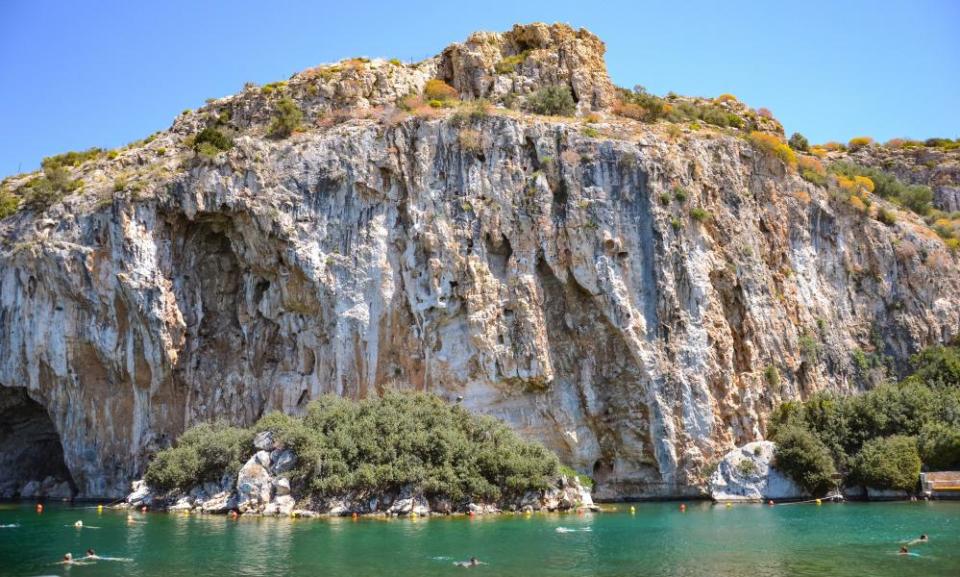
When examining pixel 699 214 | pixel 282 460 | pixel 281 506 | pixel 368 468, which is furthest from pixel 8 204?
pixel 699 214

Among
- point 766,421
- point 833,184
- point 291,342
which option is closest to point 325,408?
point 291,342

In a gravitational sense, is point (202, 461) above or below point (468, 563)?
above

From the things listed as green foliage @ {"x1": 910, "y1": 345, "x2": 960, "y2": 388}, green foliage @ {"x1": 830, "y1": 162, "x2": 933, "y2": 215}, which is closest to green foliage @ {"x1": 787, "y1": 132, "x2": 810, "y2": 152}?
green foliage @ {"x1": 830, "y1": 162, "x2": 933, "y2": 215}

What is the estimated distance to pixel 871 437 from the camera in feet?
138

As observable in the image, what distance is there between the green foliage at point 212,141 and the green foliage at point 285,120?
2.74 meters

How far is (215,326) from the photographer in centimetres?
5038

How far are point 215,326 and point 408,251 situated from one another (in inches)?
534

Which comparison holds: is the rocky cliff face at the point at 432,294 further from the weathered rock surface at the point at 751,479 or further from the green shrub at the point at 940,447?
the green shrub at the point at 940,447

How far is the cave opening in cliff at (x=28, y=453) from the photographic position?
171 feet

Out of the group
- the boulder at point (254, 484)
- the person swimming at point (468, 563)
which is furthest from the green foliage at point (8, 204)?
the person swimming at point (468, 563)

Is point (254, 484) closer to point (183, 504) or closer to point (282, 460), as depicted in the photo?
point (282, 460)

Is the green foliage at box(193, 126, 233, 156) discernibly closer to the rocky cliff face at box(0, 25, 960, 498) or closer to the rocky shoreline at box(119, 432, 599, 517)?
the rocky cliff face at box(0, 25, 960, 498)

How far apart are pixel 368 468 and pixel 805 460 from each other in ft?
70.7

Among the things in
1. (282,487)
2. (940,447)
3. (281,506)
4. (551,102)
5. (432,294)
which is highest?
(551,102)
